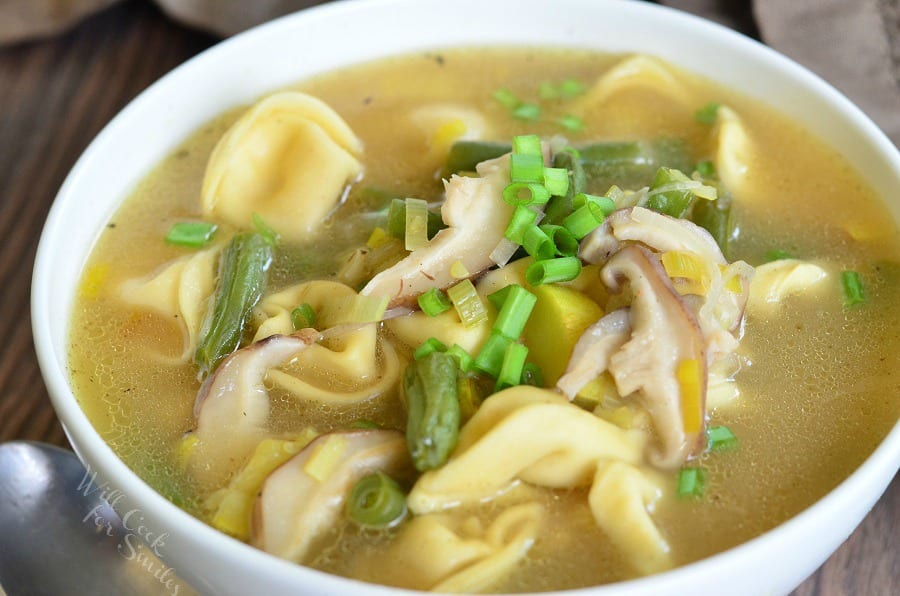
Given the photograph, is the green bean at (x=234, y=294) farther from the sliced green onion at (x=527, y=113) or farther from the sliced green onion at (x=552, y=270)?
the sliced green onion at (x=527, y=113)

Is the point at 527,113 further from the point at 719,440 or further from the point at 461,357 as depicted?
the point at 719,440

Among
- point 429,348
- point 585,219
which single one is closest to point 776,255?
point 585,219

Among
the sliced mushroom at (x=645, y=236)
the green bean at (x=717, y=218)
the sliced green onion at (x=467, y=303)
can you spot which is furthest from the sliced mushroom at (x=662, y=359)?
the green bean at (x=717, y=218)

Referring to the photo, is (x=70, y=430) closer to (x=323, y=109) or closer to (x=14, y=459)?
(x=14, y=459)

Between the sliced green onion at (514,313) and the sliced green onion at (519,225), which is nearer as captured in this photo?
the sliced green onion at (514,313)

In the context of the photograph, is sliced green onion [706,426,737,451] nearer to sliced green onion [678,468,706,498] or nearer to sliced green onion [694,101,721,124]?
sliced green onion [678,468,706,498]

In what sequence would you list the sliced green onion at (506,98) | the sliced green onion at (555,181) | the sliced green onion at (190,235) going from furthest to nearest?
the sliced green onion at (506,98) < the sliced green onion at (190,235) < the sliced green onion at (555,181)

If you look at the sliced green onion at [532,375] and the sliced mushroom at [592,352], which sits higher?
the sliced mushroom at [592,352]

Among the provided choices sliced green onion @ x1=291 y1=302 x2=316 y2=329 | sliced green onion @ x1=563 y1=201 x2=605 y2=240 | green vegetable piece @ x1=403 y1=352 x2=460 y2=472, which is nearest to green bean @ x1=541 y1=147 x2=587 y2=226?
sliced green onion @ x1=563 y1=201 x2=605 y2=240
